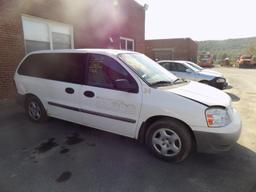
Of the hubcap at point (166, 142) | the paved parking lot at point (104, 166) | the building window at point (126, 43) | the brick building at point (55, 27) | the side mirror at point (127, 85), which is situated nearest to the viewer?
the paved parking lot at point (104, 166)

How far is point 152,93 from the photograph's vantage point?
3.08 m

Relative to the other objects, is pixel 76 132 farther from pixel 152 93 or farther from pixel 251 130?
pixel 251 130

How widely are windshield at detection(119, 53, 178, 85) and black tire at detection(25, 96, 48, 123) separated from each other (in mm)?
2355

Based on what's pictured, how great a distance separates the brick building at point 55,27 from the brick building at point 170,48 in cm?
1595

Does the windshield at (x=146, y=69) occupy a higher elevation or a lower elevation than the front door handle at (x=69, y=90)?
higher

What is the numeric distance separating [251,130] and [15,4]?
299 inches

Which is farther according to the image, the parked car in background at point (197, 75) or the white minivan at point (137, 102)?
the parked car in background at point (197, 75)

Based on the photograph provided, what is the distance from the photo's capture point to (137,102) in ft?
10.4

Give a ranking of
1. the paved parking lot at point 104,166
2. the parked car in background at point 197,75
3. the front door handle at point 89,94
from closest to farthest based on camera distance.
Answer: the paved parking lot at point 104,166 → the front door handle at point 89,94 → the parked car in background at point 197,75

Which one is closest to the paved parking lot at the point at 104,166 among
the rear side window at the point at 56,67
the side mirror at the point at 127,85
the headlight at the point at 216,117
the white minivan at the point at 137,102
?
the white minivan at the point at 137,102

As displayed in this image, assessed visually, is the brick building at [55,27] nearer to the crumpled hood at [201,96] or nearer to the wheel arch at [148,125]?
the wheel arch at [148,125]

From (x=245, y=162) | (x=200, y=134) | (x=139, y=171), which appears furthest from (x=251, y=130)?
(x=139, y=171)

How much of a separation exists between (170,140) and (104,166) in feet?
3.55

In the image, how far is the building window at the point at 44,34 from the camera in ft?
23.0
